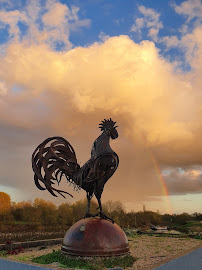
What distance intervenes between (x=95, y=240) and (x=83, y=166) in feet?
9.86

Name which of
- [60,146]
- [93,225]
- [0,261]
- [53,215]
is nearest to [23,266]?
[0,261]

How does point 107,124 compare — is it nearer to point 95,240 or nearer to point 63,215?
point 95,240

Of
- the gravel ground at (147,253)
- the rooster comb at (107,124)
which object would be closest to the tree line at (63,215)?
the gravel ground at (147,253)

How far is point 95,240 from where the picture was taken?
9.77 meters

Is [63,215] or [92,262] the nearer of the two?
[92,262]

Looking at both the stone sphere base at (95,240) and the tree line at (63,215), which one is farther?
the tree line at (63,215)

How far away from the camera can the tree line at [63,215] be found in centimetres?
4672

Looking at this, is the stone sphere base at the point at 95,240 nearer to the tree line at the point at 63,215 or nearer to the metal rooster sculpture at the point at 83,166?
the metal rooster sculpture at the point at 83,166

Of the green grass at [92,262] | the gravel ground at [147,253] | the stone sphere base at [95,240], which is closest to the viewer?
the green grass at [92,262]

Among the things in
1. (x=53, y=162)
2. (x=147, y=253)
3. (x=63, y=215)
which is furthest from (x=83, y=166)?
(x=63, y=215)

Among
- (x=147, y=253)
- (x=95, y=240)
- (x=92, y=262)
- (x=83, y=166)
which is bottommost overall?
(x=147, y=253)

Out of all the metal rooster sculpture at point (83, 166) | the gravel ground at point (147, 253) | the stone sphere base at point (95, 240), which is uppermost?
the metal rooster sculpture at point (83, 166)

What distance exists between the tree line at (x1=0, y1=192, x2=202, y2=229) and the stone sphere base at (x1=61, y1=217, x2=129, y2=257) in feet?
116

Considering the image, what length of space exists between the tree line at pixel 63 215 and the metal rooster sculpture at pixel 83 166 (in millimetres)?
35186
